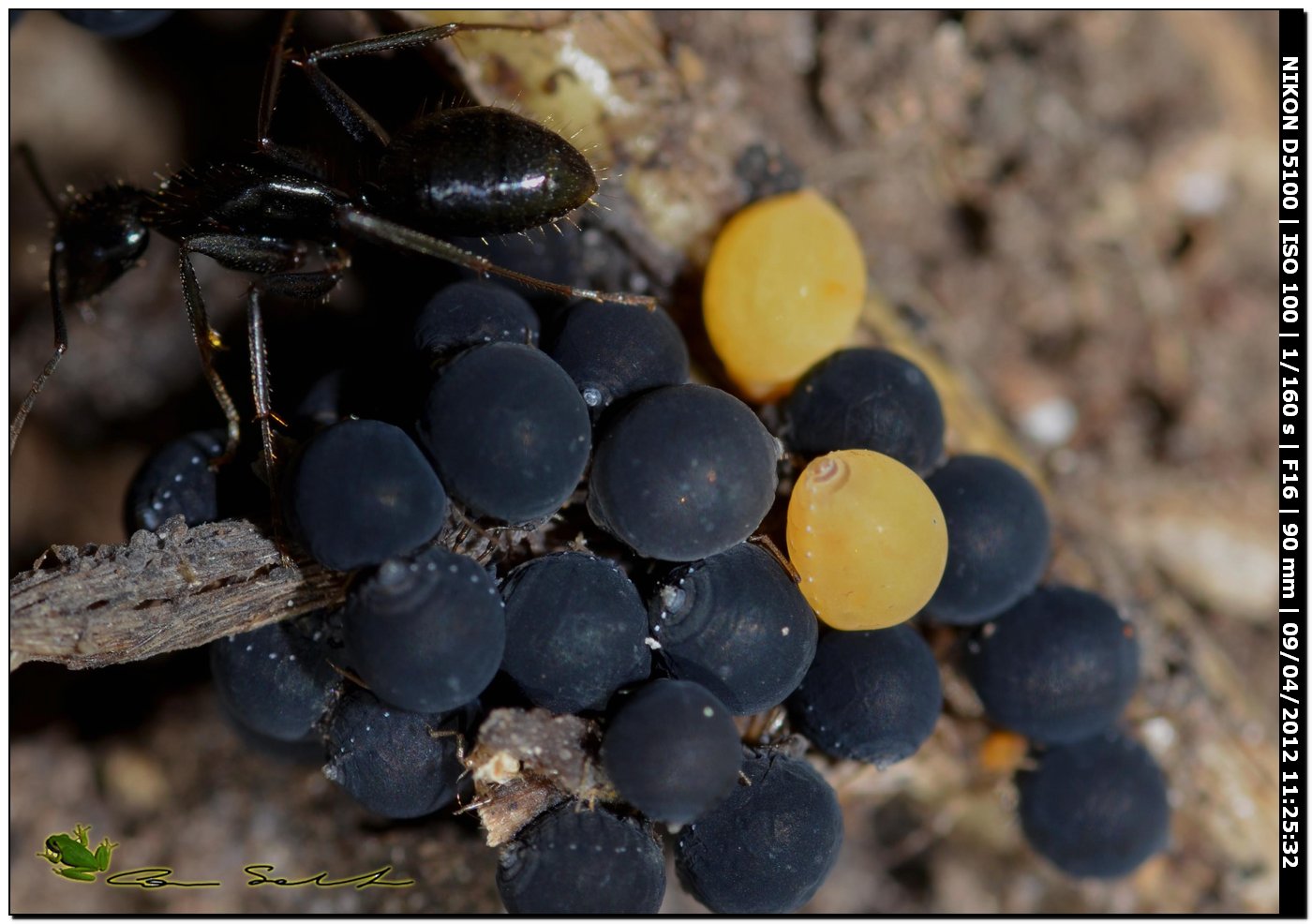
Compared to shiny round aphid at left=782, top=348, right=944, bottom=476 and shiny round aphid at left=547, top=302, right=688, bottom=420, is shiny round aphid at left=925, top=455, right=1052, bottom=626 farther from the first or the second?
shiny round aphid at left=547, top=302, right=688, bottom=420

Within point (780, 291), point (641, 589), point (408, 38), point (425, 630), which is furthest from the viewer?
point (408, 38)

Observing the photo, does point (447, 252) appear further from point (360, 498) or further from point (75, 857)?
point (75, 857)

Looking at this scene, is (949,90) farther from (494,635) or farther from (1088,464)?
(494,635)

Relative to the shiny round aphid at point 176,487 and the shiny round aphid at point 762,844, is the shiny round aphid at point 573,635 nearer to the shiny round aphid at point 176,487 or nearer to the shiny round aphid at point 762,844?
the shiny round aphid at point 762,844

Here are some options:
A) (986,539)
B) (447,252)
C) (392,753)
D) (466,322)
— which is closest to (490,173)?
(447,252)

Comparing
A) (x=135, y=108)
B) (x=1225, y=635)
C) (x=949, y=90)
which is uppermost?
(x=949, y=90)

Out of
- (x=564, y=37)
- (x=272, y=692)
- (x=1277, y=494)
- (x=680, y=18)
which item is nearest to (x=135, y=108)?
(x=564, y=37)
